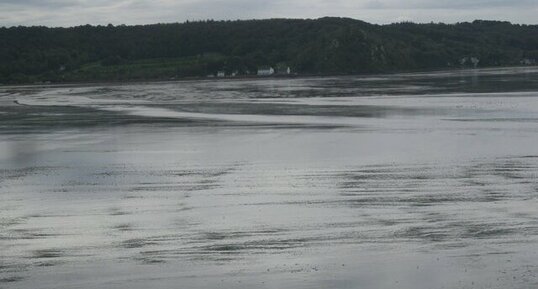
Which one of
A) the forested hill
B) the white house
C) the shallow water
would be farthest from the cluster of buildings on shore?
the shallow water

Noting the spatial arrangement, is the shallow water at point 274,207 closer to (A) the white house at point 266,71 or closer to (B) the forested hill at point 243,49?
(B) the forested hill at point 243,49

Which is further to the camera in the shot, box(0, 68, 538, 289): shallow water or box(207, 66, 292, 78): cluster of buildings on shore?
box(207, 66, 292, 78): cluster of buildings on shore

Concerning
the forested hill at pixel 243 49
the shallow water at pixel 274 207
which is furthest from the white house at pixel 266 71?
the shallow water at pixel 274 207

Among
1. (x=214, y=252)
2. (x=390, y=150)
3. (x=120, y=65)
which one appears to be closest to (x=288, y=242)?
(x=214, y=252)

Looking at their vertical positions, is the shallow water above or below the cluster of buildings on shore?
above

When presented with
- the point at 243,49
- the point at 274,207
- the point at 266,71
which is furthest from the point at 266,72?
the point at 274,207

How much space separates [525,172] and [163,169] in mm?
8580

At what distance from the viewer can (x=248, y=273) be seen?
414 inches

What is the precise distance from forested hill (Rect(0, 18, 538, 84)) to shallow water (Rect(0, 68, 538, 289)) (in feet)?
280

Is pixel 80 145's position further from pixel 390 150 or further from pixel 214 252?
pixel 214 252

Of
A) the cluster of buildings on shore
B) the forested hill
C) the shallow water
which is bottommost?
the cluster of buildings on shore

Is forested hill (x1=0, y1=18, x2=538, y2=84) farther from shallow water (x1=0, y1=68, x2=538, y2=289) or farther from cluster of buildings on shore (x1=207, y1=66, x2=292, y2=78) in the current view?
shallow water (x1=0, y1=68, x2=538, y2=289)

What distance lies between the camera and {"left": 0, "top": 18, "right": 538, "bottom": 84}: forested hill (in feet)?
381

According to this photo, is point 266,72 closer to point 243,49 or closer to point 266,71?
point 266,71
